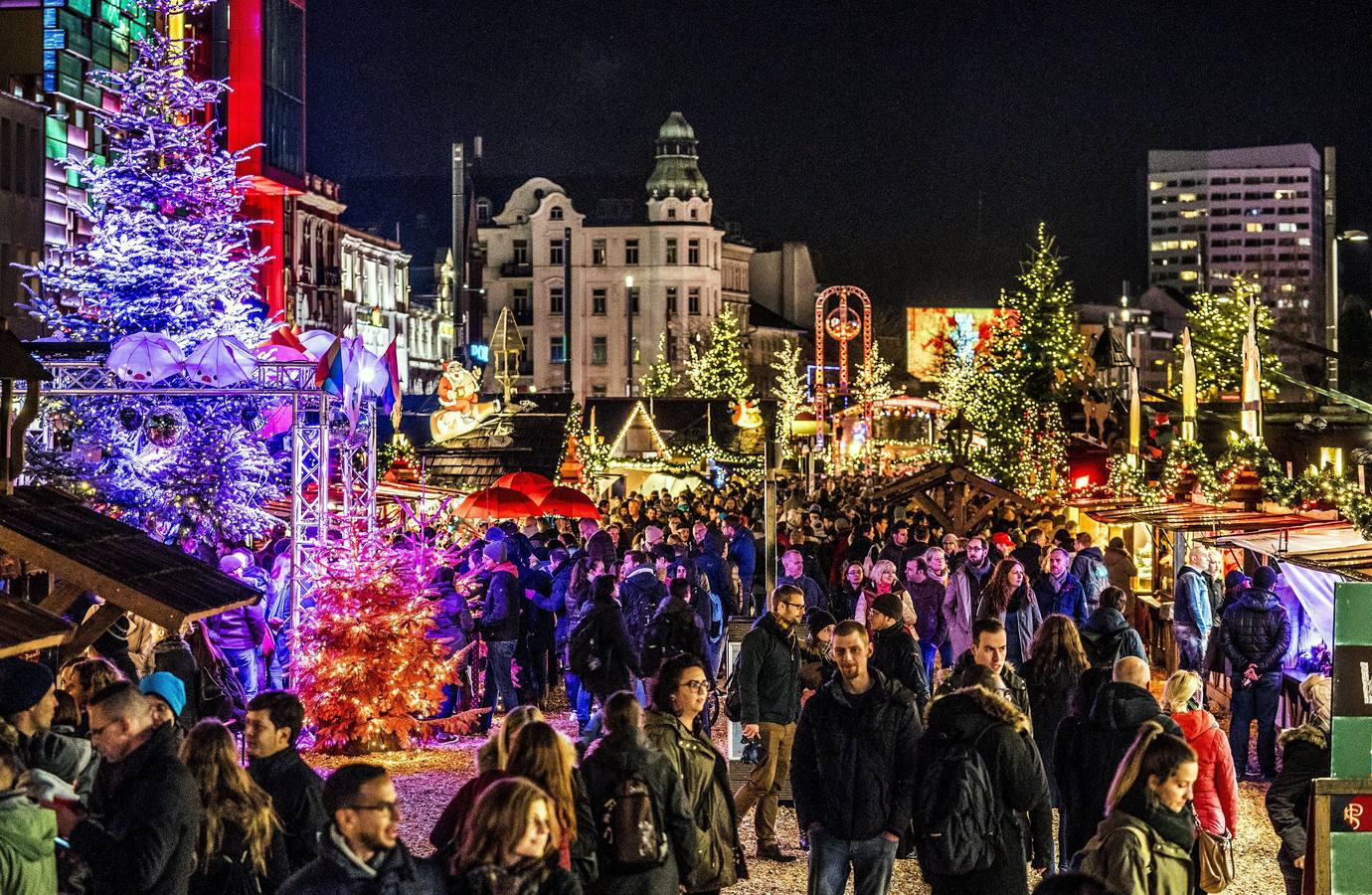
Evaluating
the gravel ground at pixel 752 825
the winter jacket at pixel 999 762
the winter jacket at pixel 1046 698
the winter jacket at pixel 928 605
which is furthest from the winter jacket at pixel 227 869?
A: the winter jacket at pixel 928 605

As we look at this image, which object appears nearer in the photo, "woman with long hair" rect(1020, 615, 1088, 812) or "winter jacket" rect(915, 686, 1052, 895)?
"winter jacket" rect(915, 686, 1052, 895)

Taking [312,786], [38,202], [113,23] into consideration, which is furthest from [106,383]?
[113,23]

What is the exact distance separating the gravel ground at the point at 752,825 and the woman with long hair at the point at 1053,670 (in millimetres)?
1217

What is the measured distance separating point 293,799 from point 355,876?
1761mm

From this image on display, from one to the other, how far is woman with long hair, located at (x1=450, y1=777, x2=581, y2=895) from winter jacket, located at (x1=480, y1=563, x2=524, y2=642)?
11351 millimetres

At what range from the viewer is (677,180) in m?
113

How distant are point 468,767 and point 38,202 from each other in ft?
112

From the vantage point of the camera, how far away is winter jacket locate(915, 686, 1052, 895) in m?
7.48

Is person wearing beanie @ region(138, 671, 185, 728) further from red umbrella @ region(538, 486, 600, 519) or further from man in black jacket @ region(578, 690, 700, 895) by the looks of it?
red umbrella @ region(538, 486, 600, 519)

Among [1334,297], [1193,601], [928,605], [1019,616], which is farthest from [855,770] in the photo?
[1334,297]

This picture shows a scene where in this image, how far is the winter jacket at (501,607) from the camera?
16.7 metres

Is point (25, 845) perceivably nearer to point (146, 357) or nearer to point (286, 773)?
point (286, 773)

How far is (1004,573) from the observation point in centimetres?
1509

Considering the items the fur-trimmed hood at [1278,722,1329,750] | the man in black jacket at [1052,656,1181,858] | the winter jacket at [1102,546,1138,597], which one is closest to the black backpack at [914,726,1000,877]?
the man in black jacket at [1052,656,1181,858]
